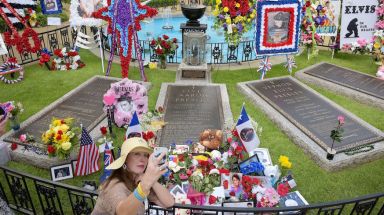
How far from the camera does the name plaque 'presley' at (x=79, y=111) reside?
8023 millimetres

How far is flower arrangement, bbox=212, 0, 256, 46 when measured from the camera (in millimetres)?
11406

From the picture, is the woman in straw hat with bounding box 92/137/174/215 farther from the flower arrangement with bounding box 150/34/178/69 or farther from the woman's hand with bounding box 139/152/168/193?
the flower arrangement with bounding box 150/34/178/69

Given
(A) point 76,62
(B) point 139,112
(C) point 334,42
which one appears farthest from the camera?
(C) point 334,42

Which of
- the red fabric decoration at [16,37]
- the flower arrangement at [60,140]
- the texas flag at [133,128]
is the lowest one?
the flower arrangement at [60,140]

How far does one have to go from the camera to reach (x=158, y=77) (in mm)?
12047

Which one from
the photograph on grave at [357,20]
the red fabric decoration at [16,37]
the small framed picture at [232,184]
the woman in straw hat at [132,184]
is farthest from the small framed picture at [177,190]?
the photograph on grave at [357,20]

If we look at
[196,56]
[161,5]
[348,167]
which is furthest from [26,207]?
[161,5]

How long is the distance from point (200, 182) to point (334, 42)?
11.1 m

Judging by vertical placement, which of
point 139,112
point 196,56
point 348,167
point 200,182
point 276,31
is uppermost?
point 276,31

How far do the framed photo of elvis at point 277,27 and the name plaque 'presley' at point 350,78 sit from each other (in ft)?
4.50

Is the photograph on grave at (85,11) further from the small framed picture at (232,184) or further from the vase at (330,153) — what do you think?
the vase at (330,153)

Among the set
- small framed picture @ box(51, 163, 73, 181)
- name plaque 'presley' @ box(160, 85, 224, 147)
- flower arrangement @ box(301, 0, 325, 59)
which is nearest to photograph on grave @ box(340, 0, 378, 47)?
flower arrangement @ box(301, 0, 325, 59)

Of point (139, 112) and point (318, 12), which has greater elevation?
point (318, 12)

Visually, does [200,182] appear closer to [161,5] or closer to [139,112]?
[139,112]
